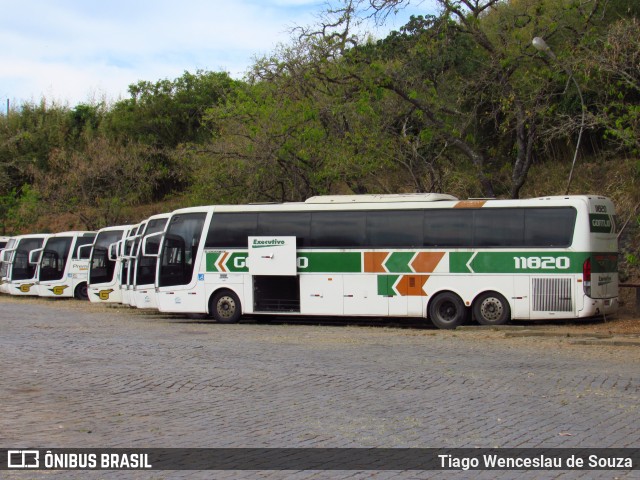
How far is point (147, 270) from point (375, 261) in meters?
7.44

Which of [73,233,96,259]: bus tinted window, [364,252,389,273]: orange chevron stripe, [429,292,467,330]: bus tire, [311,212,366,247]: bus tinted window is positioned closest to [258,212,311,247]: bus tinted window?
[311,212,366,247]: bus tinted window

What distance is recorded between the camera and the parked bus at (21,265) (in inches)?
1517

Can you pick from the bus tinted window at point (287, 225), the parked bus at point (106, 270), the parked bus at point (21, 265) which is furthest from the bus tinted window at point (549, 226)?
the parked bus at point (21, 265)

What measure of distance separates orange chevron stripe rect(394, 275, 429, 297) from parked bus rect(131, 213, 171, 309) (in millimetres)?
7517

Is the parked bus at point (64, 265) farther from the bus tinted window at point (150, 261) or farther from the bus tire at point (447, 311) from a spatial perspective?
the bus tire at point (447, 311)

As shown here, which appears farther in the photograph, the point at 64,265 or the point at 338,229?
the point at 64,265

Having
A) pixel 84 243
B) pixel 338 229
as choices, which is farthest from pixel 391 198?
pixel 84 243

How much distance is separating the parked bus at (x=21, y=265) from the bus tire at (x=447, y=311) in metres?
22.2

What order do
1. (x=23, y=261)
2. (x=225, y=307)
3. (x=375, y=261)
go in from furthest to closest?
1. (x=23, y=261)
2. (x=225, y=307)
3. (x=375, y=261)

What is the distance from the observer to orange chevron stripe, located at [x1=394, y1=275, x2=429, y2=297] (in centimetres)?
2198

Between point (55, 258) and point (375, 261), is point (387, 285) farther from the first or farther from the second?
point (55, 258)

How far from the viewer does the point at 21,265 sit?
128ft

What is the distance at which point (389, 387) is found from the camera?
453 inches

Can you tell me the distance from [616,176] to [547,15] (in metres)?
7.01
